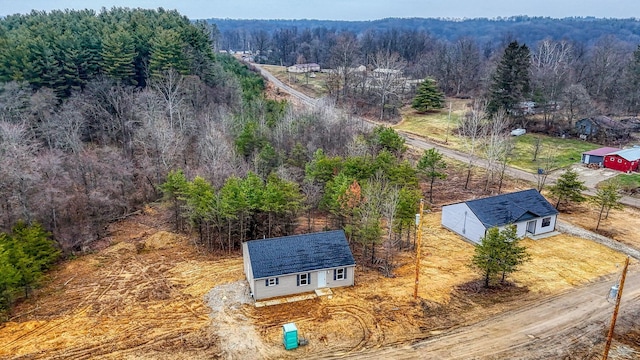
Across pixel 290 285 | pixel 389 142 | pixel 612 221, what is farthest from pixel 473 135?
pixel 290 285

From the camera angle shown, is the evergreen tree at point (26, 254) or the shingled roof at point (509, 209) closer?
the evergreen tree at point (26, 254)

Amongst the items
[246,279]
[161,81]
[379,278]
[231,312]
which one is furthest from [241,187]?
[161,81]

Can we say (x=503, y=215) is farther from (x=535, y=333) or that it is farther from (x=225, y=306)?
(x=225, y=306)

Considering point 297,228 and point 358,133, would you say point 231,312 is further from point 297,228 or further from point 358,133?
point 358,133

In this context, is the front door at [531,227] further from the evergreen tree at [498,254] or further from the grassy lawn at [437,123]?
the grassy lawn at [437,123]

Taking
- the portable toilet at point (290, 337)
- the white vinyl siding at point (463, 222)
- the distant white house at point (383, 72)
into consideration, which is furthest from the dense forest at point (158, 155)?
the distant white house at point (383, 72)
